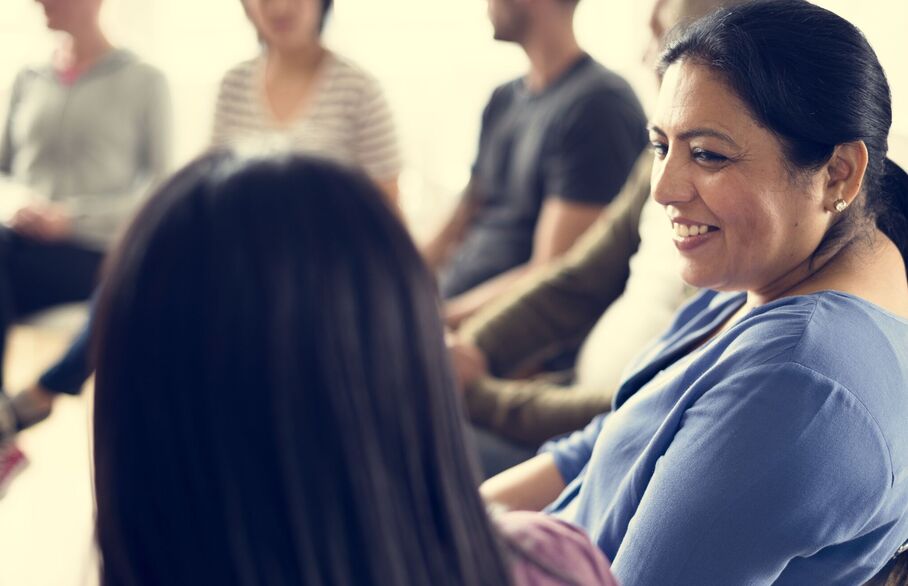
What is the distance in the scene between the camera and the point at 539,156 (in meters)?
2.21

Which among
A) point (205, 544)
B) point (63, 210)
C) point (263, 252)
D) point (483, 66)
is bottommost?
point (63, 210)

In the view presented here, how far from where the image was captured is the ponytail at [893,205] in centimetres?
113

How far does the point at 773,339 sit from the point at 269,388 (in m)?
0.54

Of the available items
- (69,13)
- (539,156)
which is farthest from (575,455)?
(69,13)

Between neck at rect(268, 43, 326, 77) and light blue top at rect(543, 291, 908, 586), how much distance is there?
6.16 feet

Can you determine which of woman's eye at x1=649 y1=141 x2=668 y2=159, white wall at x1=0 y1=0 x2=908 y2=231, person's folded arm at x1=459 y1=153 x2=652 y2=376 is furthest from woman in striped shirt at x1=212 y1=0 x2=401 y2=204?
woman's eye at x1=649 y1=141 x2=668 y2=159

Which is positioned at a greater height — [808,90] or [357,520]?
[808,90]

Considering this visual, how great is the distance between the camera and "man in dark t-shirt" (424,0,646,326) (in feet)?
6.94

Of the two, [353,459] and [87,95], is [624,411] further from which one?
[87,95]

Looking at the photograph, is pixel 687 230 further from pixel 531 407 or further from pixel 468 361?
pixel 468 361

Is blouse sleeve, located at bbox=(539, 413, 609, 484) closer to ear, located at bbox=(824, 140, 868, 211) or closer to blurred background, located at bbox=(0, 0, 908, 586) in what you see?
ear, located at bbox=(824, 140, 868, 211)

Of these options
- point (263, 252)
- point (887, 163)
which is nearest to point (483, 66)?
point (887, 163)

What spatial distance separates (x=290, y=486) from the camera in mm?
611

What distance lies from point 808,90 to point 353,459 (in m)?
0.64
